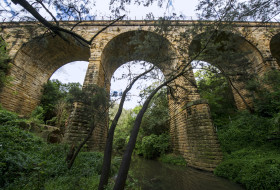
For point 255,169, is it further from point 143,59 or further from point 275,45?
point 275,45

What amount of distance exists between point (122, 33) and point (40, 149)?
7.82 m

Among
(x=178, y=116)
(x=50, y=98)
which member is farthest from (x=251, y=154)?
(x=50, y=98)

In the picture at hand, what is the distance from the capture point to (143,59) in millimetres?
4590

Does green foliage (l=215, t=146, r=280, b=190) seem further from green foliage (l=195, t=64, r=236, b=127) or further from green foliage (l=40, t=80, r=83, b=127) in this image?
green foliage (l=40, t=80, r=83, b=127)

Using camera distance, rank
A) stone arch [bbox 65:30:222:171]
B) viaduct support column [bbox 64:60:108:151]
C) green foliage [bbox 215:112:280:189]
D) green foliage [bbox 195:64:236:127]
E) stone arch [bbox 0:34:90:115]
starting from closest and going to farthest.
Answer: green foliage [bbox 215:112:280:189], stone arch [bbox 65:30:222:171], viaduct support column [bbox 64:60:108:151], green foliage [bbox 195:64:236:127], stone arch [bbox 0:34:90:115]

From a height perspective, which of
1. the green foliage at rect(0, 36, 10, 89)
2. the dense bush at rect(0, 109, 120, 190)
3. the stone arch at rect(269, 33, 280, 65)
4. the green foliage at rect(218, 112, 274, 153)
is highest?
the stone arch at rect(269, 33, 280, 65)

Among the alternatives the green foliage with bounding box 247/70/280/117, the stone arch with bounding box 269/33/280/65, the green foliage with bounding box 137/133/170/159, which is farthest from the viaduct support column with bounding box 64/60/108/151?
the stone arch with bounding box 269/33/280/65

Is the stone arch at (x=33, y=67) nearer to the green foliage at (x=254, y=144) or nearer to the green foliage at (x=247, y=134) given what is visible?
the green foliage at (x=254, y=144)

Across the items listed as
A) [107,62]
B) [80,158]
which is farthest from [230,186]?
[107,62]

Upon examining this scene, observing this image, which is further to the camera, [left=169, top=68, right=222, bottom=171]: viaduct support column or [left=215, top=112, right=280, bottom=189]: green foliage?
[left=169, top=68, right=222, bottom=171]: viaduct support column

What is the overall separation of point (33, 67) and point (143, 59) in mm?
9313

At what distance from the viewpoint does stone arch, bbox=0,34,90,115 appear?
295 inches

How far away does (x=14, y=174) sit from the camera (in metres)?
2.69

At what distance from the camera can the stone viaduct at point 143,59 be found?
457 cm
